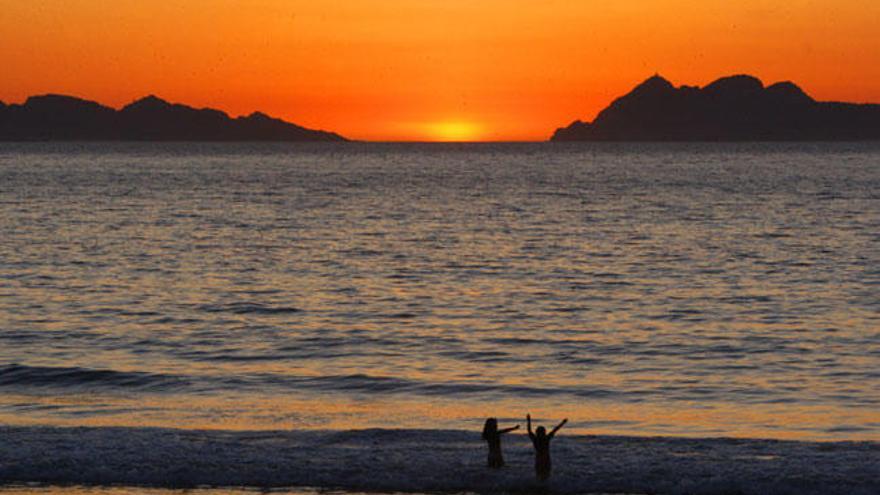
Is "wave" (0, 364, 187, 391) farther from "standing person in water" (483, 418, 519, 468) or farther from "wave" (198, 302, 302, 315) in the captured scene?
"standing person in water" (483, 418, 519, 468)

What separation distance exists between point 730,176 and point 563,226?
103 meters

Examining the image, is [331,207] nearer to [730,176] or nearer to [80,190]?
[80,190]

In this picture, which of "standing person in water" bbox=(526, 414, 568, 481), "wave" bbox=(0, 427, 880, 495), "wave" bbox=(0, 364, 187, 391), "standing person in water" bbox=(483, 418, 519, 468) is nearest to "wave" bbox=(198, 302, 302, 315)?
"wave" bbox=(0, 364, 187, 391)

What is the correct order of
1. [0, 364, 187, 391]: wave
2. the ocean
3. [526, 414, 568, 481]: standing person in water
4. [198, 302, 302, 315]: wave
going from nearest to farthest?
[526, 414, 568, 481]: standing person in water < the ocean < [0, 364, 187, 391]: wave < [198, 302, 302, 315]: wave

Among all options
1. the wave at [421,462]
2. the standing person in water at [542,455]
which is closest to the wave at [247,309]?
the wave at [421,462]

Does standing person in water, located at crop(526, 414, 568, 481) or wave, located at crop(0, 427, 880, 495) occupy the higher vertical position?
standing person in water, located at crop(526, 414, 568, 481)

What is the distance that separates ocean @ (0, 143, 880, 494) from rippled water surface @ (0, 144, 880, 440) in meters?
0.14

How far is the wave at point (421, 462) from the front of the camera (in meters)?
19.7

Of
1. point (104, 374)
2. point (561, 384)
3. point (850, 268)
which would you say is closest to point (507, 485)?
point (561, 384)

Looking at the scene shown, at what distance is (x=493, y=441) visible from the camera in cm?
1969

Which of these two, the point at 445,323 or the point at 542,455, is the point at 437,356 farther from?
the point at 542,455

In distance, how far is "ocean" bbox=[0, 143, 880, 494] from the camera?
68.5 feet

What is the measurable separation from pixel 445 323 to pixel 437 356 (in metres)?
6.09

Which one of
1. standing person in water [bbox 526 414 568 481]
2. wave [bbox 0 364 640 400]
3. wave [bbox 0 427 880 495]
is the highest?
standing person in water [bbox 526 414 568 481]
